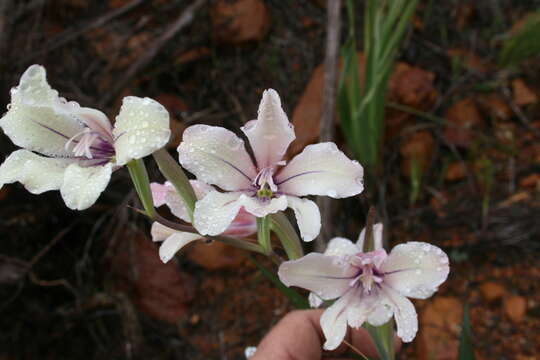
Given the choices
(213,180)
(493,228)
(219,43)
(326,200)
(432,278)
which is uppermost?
(213,180)

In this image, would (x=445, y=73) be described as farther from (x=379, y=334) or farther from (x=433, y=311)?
(x=379, y=334)

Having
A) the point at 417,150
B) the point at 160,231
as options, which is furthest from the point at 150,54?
the point at 160,231

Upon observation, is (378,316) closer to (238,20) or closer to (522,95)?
(238,20)

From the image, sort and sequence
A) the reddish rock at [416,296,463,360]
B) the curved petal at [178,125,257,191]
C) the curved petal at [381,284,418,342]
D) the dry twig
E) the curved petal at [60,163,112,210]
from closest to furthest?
1. the curved petal at [60,163,112,210]
2. the curved petal at [178,125,257,191]
3. the curved petal at [381,284,418,342]
4. the dry twig
5. the reddish rock at [416,296,463,360]

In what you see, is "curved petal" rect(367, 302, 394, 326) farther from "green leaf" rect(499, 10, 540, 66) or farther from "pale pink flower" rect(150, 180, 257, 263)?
"green leaf" rect(499, 10, 540, 66)

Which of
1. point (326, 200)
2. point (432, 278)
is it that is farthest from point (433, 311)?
point (432, 278)

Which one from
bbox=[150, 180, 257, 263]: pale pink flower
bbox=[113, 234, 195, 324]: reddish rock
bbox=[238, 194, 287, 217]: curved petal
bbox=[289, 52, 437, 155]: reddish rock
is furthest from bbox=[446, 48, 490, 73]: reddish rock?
bbox=[238, 194, 287, 217]: curved petal

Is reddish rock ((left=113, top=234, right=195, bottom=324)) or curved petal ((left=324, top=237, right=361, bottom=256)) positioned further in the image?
reddish rock ((left=113, top=234, right=195, bottom=324))
